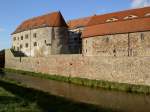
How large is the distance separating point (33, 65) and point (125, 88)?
21009mm

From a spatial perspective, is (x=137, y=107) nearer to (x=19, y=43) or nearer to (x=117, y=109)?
(x=117, y=109)

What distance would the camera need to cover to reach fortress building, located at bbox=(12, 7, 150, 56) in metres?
30.6

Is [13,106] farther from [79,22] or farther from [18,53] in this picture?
[79,22]

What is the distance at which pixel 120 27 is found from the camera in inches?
1287

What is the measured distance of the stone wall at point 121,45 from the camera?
97.3 feet

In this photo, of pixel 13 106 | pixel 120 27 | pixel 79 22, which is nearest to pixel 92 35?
pixel 120 27

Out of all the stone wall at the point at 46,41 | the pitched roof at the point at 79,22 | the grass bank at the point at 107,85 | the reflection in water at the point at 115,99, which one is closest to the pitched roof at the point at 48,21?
the stone wall at the point at 46,41

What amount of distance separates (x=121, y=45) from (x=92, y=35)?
5.30 metres

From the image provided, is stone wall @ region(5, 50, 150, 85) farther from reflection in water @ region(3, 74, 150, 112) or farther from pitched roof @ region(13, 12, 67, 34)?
pitched roof @ region(13, 12, 67, 34)

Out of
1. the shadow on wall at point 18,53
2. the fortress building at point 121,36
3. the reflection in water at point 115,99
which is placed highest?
the fortress building at point 121,36

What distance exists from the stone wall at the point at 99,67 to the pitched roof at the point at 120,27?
4.76 meters

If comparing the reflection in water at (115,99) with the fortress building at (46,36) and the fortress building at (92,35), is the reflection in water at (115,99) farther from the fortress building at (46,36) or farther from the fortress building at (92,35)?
the fortress building at (46,36)

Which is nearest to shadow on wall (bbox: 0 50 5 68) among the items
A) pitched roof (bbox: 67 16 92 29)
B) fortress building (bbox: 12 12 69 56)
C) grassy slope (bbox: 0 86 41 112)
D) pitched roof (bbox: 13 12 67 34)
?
fortress building (bbox: 12 12 69 56)

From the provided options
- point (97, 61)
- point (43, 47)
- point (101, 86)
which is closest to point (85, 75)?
point (97, 61)
